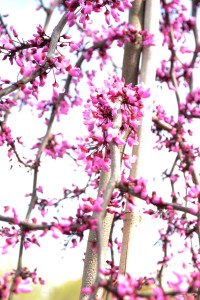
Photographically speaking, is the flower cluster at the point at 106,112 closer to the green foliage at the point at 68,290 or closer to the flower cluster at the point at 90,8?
the flower cluster at the point at 90,8

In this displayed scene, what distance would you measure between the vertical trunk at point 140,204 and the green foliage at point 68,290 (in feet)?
80.0

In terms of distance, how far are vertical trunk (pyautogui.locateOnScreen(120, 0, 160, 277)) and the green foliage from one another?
960 inches

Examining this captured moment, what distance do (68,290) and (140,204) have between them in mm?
26213

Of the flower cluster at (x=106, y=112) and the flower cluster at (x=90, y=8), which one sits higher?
the flower cluster at (x=90, y=8)

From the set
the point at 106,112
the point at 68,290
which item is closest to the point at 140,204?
the point at 106,112

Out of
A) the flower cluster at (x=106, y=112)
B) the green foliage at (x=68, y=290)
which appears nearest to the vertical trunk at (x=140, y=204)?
the flower cluster at (x=106, y=112)

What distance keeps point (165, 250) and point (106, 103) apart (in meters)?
2.42

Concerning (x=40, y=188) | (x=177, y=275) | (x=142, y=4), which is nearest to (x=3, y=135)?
(x=40, y=188)

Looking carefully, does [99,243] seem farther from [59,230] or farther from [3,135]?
[3,135]

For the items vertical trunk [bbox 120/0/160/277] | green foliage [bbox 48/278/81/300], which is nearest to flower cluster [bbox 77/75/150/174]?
vertical trunk [bbox 120/0/160/277]

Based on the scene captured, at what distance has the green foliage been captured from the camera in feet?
91.5

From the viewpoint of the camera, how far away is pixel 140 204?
151 inches

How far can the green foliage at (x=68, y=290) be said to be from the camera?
2789 centimetres

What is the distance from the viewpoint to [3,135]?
176 inches
